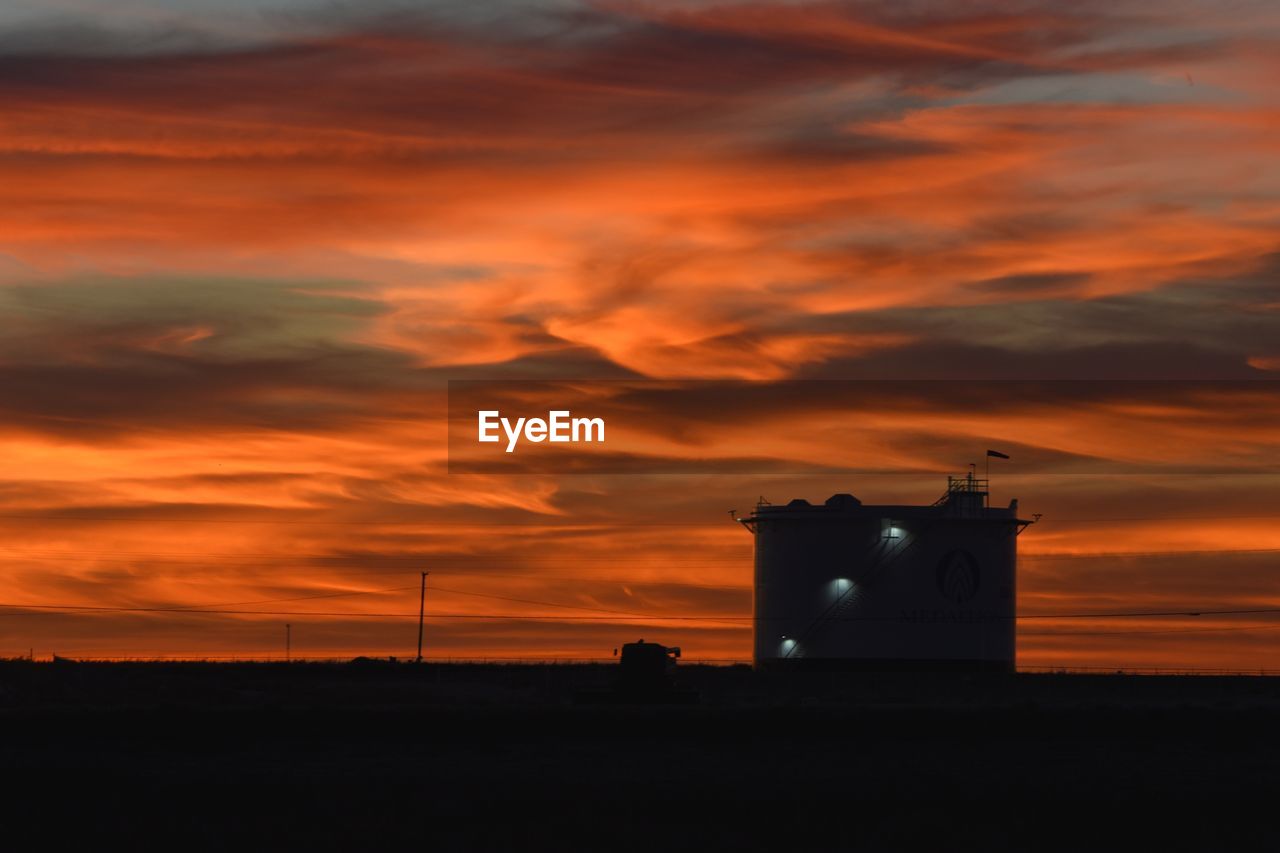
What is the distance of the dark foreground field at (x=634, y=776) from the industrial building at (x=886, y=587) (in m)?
16.1

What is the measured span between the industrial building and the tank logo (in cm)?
4

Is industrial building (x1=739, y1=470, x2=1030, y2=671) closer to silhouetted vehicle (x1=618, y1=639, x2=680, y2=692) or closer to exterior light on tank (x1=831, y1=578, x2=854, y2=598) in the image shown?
exterior light on tank (x1=831, y1=578, x2=854, y2=598)

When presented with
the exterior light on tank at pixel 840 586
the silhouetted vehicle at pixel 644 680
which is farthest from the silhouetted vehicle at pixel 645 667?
the exterior light on tank at pixel 840 586

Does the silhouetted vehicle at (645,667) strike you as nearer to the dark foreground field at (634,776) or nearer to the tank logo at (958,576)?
the dark foreground field at (634,776)

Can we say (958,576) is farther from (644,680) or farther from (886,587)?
(644,680)

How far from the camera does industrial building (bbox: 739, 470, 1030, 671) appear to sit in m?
79.1

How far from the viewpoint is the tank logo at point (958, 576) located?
7956cm

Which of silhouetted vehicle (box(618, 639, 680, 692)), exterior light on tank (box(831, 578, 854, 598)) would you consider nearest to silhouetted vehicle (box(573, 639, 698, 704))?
silhouetted vehicle (box(618, 639, 680, 692))

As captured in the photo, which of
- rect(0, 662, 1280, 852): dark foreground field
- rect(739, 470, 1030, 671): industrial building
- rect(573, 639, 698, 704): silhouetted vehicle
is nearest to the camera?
rect(0, 662, 1280, 852): dark foreground field

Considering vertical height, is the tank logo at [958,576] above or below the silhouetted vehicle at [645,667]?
above

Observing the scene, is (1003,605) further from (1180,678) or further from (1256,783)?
(1256,783)

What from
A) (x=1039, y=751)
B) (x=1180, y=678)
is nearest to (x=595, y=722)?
(x=1039, y=751)

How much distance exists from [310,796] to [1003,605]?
56444 mm

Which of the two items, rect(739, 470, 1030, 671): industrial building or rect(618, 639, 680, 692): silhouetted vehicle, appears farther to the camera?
rect(739, 470, 1030, 671): industrial building
